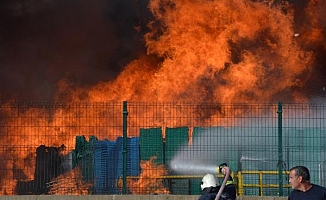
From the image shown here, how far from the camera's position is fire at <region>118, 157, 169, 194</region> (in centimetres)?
1678

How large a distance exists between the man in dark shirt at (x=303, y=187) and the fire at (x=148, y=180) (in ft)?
26.6

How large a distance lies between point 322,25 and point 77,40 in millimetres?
9996

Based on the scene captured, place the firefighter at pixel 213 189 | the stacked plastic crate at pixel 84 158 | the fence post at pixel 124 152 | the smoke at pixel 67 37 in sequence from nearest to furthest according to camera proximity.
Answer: the firefighter at pixel 213 189 < the fence post at pixel 124 152 < the stacked plastic crate at pixel 84 158 < the smoke at pixel 67 37

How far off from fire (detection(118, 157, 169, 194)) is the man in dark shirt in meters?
8.11

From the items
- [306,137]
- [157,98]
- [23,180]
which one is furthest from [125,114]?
[157,98]

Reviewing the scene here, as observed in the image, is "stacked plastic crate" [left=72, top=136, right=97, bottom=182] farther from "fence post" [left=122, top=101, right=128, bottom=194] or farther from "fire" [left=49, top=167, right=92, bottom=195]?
"fence post" [left=122, top=101, right=128, bottom=194]

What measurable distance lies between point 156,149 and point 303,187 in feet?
29.2

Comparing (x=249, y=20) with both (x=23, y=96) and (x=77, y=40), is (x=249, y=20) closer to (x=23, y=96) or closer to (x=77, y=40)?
(x=77, y=40)

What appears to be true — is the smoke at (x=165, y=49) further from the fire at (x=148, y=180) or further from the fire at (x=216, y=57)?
the fire at (x=148, y=180)

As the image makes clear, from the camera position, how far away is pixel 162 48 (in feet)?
98.7

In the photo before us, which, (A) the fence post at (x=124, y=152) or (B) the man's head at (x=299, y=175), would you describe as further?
(A) the fence post at (x=124, y=152)

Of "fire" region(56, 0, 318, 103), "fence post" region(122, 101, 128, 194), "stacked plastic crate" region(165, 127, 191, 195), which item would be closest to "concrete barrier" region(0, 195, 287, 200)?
"fence post" region(122, 101, 128, 194)

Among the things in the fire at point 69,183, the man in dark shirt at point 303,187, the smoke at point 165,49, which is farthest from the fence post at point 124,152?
the smoke at point 165,49

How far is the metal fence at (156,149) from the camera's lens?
1662cm
